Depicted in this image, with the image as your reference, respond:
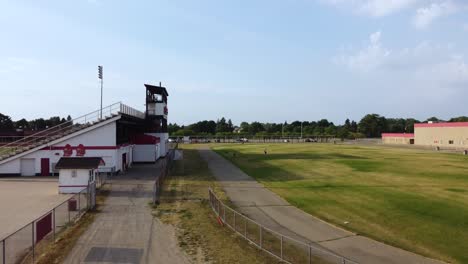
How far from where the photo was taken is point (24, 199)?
30578mm

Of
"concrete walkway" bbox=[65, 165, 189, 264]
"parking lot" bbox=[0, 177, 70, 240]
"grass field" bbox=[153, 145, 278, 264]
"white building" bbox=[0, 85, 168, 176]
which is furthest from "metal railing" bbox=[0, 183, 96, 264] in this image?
"white building" bbox=[0, 85, 168, 176]

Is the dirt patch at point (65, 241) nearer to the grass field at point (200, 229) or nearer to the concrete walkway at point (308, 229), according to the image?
the grass field at point (200, 229)

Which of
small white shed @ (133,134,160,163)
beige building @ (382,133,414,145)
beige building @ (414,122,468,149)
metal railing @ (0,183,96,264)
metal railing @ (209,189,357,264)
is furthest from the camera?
beige building @ (382,133,414,145)

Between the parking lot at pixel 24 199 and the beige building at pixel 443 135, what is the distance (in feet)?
349

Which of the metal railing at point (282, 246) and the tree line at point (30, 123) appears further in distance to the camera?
the tree line at point (30, 123)

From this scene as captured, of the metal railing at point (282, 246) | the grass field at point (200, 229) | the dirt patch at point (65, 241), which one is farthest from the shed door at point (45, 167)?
the metal railing at point (282, 246)

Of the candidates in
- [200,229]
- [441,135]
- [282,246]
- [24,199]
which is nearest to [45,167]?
[24,199]

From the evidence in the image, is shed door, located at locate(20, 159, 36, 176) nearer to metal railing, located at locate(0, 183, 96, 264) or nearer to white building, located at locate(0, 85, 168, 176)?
white building, located at locate(0, 85, 168, 176)

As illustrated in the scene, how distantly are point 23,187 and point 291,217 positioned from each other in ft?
82.7

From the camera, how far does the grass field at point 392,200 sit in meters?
20.5

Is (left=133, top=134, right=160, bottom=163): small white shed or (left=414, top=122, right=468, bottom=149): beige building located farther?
(left=414, top=122, right=468, bottom=149): beige building

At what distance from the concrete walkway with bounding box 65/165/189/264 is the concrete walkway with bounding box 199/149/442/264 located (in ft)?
19.9

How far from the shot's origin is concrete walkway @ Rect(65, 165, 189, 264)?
16.8m

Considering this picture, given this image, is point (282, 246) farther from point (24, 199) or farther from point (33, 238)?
point (24, 199)
